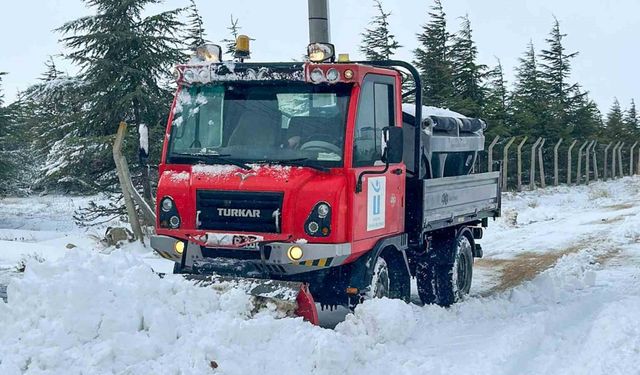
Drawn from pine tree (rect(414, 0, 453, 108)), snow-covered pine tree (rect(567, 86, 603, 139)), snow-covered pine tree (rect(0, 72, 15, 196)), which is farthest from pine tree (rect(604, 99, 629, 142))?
snow-covered pine tree (rect(0, 72, 15, 196))

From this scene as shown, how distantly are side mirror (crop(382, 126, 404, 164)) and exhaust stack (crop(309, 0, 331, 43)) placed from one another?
5828 mm

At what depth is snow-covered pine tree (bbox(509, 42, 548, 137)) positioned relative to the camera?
39062 mm

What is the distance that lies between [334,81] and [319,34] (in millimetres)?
5813

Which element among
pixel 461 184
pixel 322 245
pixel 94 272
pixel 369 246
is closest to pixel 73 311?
pixel 94 272

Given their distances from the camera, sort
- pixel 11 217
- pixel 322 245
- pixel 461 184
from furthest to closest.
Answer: pixel 11 217 → pixel 461 184 → pixel 322 245

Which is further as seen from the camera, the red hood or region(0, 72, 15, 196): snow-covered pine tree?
region(0, 72, 15, 196): snow-covered pine tree

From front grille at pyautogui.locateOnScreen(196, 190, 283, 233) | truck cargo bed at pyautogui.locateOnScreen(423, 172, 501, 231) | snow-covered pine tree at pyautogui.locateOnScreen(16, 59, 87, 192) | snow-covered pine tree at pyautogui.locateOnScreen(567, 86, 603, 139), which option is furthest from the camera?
snow-covered pine tree at pyautogui.locateOnScreen(567, 86, 603, 139)

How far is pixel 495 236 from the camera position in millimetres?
16516

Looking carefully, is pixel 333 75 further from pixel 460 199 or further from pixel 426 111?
pixel 460 199

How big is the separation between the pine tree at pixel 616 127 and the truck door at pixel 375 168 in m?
52.4

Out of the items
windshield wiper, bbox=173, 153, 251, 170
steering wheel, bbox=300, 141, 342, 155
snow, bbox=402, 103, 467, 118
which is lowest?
windshield wiper, bbox=173, 153, 251, 170

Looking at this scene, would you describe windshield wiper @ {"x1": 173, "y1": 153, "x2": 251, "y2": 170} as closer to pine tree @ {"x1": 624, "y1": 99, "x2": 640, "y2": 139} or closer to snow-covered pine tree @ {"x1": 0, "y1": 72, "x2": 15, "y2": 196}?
snow-covered pine tree @ {"x1": 0, "y1": 72, "x2": 15, "y2": 196}

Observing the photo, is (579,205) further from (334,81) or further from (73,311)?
(73,311)

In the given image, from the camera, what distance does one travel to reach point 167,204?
21.9 feet
